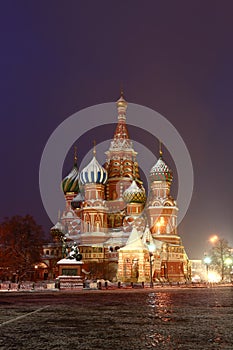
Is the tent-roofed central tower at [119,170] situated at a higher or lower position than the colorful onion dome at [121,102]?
lower

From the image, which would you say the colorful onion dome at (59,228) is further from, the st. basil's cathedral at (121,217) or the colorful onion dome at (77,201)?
the colorful onion dome at (77,201)

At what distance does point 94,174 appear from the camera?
69375mm

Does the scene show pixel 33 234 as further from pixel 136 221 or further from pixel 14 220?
pixel 136 221

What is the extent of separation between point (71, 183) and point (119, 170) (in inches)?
440

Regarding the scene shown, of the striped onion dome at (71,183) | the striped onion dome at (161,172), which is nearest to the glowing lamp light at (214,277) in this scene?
the striped onion dome at (161,172)

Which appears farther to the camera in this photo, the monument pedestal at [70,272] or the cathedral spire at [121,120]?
the cathedral spire at [121,120]

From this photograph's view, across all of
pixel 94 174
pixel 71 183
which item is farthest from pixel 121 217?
pixel 71 183

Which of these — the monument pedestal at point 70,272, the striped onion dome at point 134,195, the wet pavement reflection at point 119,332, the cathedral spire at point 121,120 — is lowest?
the wet pavement reflection at point 119,332

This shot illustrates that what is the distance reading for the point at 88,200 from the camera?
68.6 meters

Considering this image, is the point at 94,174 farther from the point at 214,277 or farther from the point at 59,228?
the point at 214,277

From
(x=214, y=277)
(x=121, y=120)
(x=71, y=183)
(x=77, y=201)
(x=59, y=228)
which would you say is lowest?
(x=214, y=277)

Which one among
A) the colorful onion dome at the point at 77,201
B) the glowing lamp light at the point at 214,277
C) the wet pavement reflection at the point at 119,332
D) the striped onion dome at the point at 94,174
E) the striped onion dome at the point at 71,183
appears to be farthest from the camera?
the striped onion dome at the point at 71,183

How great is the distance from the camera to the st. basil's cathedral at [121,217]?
59.2 metres

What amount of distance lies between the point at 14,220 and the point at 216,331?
154ft
